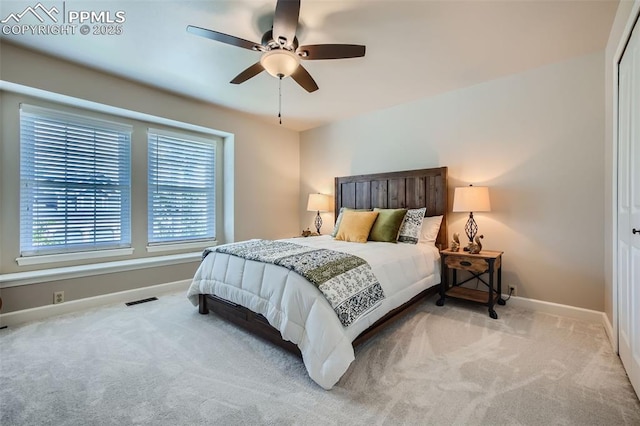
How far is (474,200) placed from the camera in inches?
115

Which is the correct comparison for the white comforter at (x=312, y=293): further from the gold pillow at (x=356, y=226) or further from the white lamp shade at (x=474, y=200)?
the white lamp shade at (x=474, y=200)

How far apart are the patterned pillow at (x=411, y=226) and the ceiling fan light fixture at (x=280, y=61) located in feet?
7.04

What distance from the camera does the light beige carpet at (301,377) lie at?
148 centimetres

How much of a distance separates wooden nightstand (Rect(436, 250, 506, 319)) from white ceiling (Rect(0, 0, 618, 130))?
6.49 ft

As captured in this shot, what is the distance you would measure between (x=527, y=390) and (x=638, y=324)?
0.72 m

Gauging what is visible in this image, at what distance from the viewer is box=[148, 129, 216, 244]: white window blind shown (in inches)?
149

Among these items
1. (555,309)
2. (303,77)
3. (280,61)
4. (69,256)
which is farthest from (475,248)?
(69,256)

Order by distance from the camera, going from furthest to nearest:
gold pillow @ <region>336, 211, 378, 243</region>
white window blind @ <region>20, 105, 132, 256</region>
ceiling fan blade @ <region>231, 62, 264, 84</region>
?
1. gold pillow @ <region>336, 211, 378, 243</region>
2. white window blind @ <region>20, 105, 132, 256</region>
3. ceiling fan blade @ <region>231, 62, 264, 84</region>

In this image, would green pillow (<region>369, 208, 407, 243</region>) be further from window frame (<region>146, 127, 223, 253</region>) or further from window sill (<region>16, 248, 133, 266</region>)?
window sill (<region>16, 248, 133, 266</region>)

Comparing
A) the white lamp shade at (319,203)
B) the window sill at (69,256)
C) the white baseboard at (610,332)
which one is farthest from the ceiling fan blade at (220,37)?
the white baseboard at (610,332)

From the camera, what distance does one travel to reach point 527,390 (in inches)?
65.5

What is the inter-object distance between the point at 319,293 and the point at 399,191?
7.93 ft

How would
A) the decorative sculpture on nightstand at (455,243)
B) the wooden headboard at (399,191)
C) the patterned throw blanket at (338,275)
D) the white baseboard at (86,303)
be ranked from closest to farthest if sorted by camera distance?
the patterned throw blanket at (338,275) → the white baseboard at (86,303) → the decorative sculpture on nightstand at (455,243) → the wooden headboard at (399,191)

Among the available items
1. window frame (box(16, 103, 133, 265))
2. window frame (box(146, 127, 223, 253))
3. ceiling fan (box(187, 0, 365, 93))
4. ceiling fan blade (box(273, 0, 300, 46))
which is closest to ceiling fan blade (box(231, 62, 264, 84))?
ceiling fan (box(187, 0, 365, 93))
